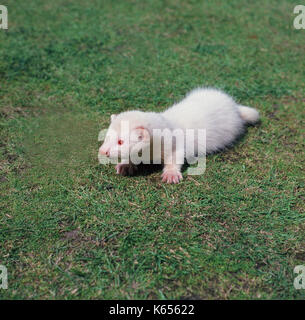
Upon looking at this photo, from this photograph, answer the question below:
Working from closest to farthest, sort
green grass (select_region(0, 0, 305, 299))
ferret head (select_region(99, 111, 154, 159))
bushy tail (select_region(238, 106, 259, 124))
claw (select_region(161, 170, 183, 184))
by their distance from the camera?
1. green grass (select_region(0, 0, 305, 299))
2. ferret head (select_region(99, 111, 154, 159))
3. claw (select_region(161, 170, 183, 184))
4. bushy tail (select_region(238, 106, 259, 124))

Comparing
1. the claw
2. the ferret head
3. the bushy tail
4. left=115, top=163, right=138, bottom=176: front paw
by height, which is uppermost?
the bushy tail

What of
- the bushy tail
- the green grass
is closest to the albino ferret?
the bushy tail

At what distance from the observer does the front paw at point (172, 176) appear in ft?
12.1

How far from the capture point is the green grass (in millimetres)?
2793

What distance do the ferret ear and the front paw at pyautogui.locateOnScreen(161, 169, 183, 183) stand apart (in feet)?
1.38

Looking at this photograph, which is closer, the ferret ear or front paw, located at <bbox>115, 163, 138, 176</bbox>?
the ferret ear

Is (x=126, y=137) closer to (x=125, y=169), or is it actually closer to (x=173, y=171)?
(x=125, y=169)

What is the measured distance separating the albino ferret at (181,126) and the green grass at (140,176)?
0.52ft

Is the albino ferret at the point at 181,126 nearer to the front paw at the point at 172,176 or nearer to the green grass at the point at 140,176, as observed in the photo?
the front paw at the point at 172,176

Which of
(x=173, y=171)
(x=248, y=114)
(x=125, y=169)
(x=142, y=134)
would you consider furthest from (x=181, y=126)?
(x=248, y=114)

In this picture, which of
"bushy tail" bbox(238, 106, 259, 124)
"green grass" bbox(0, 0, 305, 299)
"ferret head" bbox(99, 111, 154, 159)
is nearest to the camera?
"green grass" bbox(0, 0, 305, 299)

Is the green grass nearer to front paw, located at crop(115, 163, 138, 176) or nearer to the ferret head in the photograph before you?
front paw, located at crop(115, 163, 138, 176)

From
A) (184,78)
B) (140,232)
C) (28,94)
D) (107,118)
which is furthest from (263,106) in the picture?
(28,94)

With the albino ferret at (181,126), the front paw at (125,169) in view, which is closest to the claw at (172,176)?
the albino ferret at (181,126)
